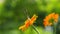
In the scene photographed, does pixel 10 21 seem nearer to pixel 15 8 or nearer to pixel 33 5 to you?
pixel 15 8

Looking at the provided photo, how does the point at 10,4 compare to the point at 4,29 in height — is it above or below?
above

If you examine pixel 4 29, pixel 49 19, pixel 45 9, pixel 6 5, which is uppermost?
pixel 6 5

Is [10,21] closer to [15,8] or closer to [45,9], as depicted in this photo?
[15,8]

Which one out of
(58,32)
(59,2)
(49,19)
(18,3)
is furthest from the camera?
(59,2)

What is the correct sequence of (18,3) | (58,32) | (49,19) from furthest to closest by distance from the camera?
(18,3) → (58,32) → (49,19)

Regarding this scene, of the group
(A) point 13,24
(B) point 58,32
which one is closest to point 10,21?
(A) point 13,24

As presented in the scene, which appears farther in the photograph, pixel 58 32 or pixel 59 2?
pixel 59 2

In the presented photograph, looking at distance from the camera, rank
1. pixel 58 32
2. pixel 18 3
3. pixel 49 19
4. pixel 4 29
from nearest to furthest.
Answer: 1. pixel 49 19
2. pixel 58 32
3. pixel 4 29
4. pixel 18 3

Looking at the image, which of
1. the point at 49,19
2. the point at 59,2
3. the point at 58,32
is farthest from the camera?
the point at 59,2

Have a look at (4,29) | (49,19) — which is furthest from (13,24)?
(49,19)

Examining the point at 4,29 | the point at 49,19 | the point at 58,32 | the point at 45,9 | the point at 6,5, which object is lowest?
the point at 49,19
